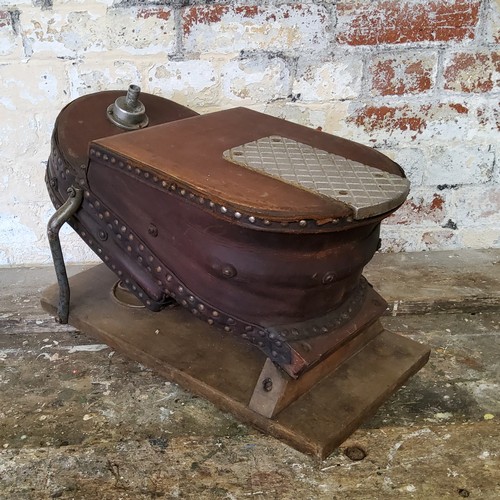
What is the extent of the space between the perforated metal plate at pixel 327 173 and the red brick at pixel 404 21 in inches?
21.9

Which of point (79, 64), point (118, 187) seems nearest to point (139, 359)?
point (118, 187)

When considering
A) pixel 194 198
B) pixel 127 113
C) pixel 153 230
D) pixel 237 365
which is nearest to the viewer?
pixel 194 198

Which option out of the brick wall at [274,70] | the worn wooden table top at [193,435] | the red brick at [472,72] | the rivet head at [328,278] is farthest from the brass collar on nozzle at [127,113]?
the red brick at [472,72]

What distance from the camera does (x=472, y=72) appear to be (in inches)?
65.3

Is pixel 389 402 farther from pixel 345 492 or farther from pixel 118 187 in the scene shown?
pixel 118 187

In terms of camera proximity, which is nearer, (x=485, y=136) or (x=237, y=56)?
(x=237, y=56)

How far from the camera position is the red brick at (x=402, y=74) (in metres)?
1.63

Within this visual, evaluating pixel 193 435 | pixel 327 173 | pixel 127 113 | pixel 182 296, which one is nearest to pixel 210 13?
pixel 127 113

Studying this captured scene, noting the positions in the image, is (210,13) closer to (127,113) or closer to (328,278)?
(127,113)

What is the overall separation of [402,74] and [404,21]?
0.13 metres

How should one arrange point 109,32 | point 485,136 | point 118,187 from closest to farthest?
1. point 118,187
2. point 109,32
3. point 485,136

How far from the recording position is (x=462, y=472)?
1.06 metres

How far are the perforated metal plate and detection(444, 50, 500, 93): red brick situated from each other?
0.68 m

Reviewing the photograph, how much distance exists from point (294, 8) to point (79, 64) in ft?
1.83
